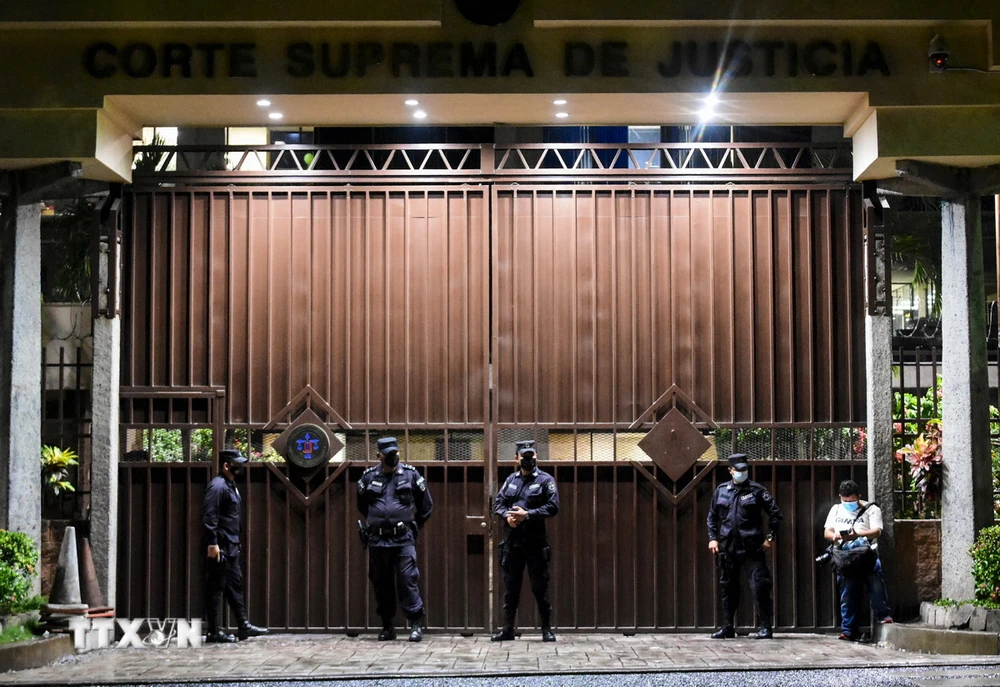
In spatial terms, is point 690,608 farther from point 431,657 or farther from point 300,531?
point 300,531

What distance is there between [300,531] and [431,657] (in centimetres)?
244

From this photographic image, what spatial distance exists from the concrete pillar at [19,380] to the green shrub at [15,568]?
0.63 meters

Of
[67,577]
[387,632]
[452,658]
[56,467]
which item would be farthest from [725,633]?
[56,467]

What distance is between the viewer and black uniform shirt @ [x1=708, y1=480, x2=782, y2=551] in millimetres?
13031

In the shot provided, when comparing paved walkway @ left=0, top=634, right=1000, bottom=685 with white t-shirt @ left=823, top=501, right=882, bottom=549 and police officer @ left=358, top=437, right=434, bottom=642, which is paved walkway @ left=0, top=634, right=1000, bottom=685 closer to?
police officer @ left=358, top=437, right=434, bottom=642

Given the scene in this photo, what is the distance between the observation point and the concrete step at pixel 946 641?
39.4 ft

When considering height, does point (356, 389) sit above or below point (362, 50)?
below

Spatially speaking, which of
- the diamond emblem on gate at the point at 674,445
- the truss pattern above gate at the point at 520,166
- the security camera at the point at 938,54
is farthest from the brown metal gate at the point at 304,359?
the security camera at the point at 938,54

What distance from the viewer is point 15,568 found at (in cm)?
1218

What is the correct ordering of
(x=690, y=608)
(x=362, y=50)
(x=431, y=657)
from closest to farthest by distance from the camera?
(x=431, y=657)
(x=362, y=50)
(x=690, y=608)

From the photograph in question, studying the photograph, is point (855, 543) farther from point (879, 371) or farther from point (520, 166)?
point (520, 166)

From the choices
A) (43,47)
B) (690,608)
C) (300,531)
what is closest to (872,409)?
(690,608)

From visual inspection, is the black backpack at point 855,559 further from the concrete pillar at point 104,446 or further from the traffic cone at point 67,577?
the traffic cone at point 67,577

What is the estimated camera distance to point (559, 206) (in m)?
13.9
